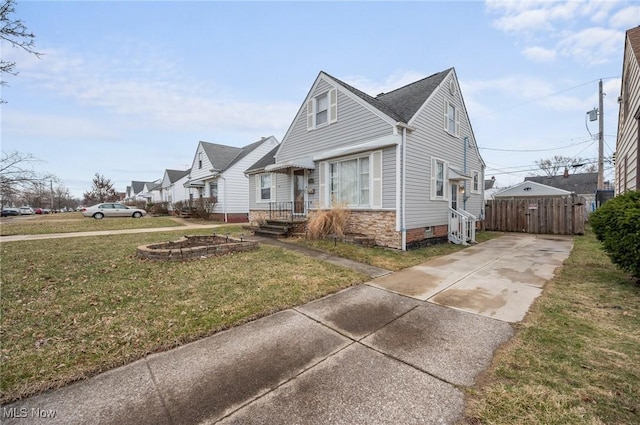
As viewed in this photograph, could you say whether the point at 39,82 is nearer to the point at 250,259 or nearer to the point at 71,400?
the point at 250,259

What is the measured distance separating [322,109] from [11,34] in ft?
29.3

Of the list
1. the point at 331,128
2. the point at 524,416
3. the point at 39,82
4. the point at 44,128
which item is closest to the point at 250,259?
the point at 524,416

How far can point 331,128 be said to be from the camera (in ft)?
34.6

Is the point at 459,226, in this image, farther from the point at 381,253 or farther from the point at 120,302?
the point at 120,302

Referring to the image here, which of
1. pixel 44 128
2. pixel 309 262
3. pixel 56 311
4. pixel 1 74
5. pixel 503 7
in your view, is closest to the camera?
pixel 56 311

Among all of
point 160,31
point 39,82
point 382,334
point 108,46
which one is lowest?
point 382,334

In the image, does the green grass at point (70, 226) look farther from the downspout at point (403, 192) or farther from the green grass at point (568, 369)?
the green grass at point (568, 369)

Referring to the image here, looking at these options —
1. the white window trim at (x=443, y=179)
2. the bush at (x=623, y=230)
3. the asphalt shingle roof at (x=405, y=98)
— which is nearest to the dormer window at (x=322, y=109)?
the asphalt shingle roof at (x=405, y=98)

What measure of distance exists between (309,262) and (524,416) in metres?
4.95

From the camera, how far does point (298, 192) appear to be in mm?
12430

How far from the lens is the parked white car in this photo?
2311cm

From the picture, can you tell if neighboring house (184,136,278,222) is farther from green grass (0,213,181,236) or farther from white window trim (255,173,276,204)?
white window trim (255,173,276,204)

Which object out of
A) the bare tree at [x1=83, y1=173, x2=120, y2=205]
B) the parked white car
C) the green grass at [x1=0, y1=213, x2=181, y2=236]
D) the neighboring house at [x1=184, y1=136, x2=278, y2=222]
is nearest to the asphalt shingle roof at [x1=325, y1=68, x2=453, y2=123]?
the neighboring house at [x1=184, y1=136, x2=278, y2=222]

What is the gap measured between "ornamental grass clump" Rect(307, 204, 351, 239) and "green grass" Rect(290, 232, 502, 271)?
31cm
